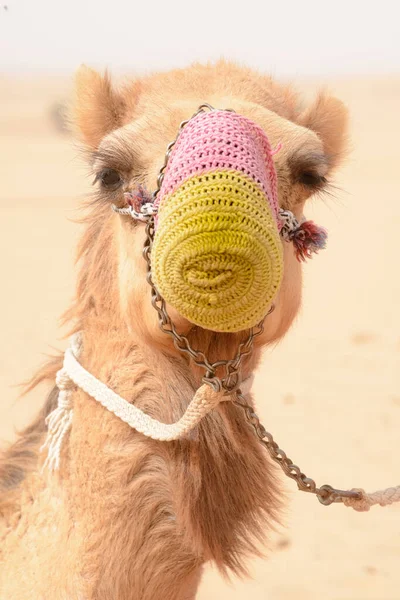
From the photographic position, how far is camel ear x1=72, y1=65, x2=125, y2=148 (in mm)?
2100

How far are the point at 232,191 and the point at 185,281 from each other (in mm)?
182

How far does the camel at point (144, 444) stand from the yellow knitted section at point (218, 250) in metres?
0.17

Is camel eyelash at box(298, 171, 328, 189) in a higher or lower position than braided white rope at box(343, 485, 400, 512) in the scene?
higher

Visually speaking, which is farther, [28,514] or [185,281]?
[28,514]

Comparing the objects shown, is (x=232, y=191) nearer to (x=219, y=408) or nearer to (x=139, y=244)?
(x=139, y=244)

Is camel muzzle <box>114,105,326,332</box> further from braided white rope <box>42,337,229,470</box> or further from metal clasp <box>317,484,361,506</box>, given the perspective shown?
metal clasp <box>317,484,361,506</box>

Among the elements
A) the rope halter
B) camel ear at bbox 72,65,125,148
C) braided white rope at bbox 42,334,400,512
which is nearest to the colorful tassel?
the rope halter

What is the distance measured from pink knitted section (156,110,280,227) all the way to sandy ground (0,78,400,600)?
587 millimetres

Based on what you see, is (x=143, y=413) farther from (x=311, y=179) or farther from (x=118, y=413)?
(x=311, y=179)

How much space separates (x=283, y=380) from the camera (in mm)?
7207

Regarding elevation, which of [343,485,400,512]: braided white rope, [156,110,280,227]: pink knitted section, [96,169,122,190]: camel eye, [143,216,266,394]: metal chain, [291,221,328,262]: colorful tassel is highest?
[156,110,280,227]: pink knitted section

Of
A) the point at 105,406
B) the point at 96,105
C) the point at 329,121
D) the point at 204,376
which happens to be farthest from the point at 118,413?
the point at 329,121

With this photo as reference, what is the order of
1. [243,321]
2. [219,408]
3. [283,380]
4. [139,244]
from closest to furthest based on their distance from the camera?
[243,321], [139,244], [219,408], [283,380]

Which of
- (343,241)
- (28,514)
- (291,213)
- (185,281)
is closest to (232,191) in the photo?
(185,281)
